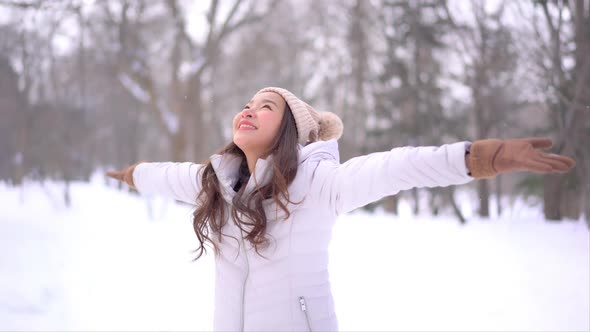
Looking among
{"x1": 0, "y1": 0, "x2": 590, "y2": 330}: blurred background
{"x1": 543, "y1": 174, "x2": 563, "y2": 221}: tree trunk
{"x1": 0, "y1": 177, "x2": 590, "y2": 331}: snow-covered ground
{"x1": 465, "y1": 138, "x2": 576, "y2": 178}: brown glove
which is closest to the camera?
{"x1": 465, "y1": 138, "x2": 576, "y2": 178}: brown glove

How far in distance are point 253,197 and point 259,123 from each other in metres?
0.31

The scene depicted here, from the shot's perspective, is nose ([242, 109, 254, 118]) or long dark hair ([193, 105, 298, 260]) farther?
nose ([242, 109, 254, 118])

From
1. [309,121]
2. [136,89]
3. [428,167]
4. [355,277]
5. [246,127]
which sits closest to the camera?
[428,167]

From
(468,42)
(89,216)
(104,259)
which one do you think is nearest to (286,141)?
(104,259)

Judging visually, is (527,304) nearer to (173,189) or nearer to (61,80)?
(173,189)

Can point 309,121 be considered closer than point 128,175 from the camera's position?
Yes

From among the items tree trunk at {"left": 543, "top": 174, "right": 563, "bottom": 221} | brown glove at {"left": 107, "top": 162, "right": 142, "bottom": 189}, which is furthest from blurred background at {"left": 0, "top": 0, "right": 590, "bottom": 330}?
brown glove at {"left": 107, "top": 162, "right": 142, "bottom": 189}

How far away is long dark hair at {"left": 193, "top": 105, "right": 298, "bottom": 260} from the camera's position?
1.61 meters

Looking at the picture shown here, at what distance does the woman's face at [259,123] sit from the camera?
176 centimetres

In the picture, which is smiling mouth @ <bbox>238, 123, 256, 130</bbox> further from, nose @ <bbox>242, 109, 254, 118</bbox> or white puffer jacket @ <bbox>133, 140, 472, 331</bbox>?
white puffer jacket @ <bbox>133, 140, 472, 331</bbox>

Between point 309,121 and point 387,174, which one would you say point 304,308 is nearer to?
point 387,174

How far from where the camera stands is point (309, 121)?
1905mm

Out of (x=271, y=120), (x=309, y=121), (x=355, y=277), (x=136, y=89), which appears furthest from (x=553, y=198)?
(x=136, y=89)

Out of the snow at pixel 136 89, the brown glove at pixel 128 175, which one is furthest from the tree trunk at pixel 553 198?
the snow at pixel 136 89
